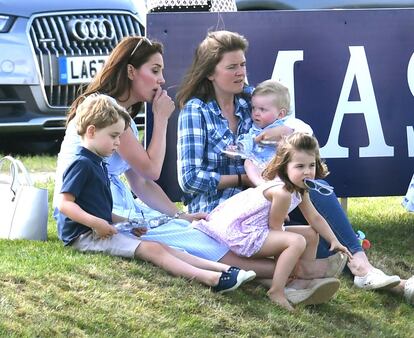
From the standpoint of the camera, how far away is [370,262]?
7.12 meters

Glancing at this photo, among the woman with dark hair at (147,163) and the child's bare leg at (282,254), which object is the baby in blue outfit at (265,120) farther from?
the child's bare leg at (282,254)

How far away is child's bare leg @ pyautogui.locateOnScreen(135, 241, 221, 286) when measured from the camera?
6.07 m

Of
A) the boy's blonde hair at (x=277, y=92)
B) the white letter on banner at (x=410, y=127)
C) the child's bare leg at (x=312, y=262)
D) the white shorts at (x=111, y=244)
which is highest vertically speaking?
the boy's blonde hair at (x=277, y=92)

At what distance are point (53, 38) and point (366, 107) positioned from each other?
342 centimetres

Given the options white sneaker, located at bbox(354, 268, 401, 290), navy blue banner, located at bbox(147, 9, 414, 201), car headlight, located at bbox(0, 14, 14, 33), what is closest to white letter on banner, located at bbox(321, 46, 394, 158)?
navy blue banner, located at bbox(147, 9, 414, 201)

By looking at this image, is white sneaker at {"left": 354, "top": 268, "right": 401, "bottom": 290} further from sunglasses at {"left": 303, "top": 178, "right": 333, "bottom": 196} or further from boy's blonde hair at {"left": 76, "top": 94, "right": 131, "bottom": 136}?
boy's blonde hair at {"left": 76, "top": 94, "right": 131, "bottom": 136}

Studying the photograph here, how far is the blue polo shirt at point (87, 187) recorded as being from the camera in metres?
6.09

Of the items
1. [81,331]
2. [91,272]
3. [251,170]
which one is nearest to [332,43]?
[251,170]

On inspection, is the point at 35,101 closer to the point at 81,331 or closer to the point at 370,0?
the point at 370,0

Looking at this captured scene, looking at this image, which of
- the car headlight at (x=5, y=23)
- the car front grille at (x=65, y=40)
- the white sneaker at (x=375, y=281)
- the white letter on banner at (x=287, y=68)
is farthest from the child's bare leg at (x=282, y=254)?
the car headlight at (x=5, y=23)

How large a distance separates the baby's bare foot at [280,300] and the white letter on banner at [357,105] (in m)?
1.71

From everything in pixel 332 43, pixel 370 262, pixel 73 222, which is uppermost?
pixel 332 43

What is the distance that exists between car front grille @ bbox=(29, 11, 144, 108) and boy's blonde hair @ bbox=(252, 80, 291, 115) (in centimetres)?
335

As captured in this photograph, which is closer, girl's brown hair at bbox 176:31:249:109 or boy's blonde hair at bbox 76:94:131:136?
boy's blonde hair at bbox 76:94:131:136
